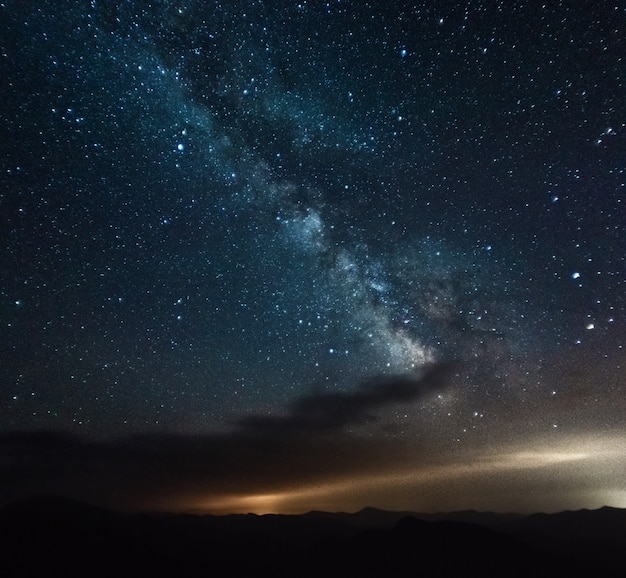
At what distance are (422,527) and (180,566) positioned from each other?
150 feet

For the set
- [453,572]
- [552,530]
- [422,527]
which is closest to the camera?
[453,572]

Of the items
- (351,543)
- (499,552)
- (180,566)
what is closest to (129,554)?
(180,566)

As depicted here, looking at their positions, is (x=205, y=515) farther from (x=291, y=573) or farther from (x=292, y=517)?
(x=291, y=573)

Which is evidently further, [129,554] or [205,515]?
[205,515]

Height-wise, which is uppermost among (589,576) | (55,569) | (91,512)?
(91,512)

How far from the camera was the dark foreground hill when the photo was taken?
6856 centimetres

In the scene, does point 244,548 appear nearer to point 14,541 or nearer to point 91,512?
point 91,512

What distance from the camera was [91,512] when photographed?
3684 inches

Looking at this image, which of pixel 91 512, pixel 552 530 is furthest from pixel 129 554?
pixel 552 530

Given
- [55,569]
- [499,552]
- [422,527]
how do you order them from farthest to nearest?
[422,527]
[499,552]
[55,569]

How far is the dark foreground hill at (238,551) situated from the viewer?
225 ft

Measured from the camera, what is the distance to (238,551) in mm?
88625

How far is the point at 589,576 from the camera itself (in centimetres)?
7031

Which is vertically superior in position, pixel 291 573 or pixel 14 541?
pixel 14 541
